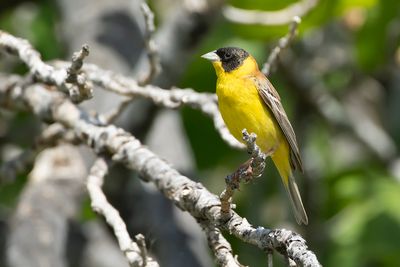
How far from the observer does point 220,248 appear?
3188 millimetres

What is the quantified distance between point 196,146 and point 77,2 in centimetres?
136

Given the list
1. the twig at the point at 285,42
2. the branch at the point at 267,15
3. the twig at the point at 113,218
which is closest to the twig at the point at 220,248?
the twig at the point at 113,218

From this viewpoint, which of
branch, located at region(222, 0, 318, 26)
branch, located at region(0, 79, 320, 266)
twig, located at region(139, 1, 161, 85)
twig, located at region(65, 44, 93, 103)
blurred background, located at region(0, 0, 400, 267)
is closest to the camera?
branch, located at region(0, 79, 320, 266)

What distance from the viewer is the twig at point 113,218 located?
2957 mm

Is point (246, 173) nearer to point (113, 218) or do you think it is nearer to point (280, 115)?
point (113, 218)

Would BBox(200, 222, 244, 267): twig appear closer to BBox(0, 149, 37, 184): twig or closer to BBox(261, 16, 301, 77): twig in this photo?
BBox(261, 16, 301, 77): twig

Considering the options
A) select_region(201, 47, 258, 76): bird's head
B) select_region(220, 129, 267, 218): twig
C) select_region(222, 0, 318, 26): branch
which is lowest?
select_region(220, 129, 267, 218): twig

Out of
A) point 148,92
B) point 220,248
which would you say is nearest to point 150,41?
point 148,92

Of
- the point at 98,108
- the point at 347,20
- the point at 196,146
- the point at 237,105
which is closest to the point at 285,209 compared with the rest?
the point at 196,146

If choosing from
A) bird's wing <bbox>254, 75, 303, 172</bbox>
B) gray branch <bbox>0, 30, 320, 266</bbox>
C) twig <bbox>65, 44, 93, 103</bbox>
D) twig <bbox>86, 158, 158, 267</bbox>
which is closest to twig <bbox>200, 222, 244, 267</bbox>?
gray branch <bbox>0, 30, 320, 266</bbox>

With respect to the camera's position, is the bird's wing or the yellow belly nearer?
the yellow belly

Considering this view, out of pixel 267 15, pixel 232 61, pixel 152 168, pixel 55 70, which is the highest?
pixel 267 15

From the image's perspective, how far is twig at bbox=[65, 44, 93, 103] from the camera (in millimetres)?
3498

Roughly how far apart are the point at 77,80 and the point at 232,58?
1.58 m
